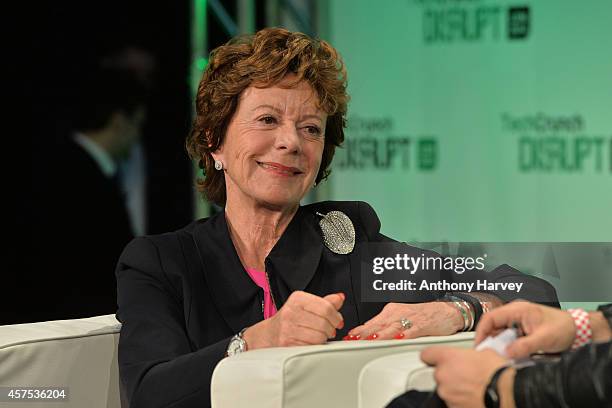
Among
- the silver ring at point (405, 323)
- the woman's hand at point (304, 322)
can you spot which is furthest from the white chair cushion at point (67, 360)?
the silver ring at point (405, 323)

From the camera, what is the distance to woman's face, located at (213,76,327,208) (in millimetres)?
2244

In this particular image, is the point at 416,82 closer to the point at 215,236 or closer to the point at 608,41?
the point at 608,41

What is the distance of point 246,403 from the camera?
156cm

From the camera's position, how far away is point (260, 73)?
7.34 feet

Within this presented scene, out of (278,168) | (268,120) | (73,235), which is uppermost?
(268,120)

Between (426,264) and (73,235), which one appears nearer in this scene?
(426,264)

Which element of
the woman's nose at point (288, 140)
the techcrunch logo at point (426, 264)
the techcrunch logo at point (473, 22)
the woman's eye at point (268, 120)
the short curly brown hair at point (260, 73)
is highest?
the techcrunch logo at point (473, 22)

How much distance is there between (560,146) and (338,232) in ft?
10.1

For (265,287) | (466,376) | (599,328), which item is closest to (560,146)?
(265,287)

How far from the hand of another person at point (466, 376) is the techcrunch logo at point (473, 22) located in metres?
4.05

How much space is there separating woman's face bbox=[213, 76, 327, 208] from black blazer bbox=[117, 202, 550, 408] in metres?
0.10

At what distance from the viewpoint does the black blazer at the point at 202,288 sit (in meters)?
1.87

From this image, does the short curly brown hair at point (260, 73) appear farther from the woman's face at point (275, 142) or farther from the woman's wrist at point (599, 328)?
the woman's wrist at point (599, 328)

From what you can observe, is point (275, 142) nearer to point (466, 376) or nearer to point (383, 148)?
point (466, 376)
